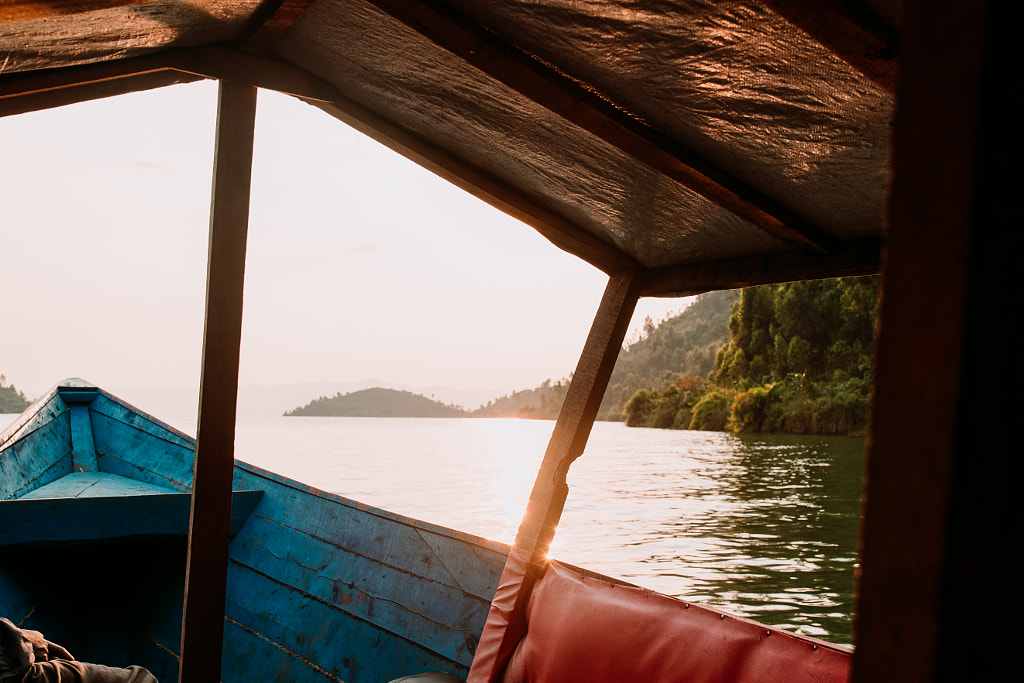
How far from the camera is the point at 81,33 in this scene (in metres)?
1.92

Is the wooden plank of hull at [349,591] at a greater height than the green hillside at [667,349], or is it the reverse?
the green hillside at [667,349]

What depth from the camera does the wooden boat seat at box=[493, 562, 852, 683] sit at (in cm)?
195

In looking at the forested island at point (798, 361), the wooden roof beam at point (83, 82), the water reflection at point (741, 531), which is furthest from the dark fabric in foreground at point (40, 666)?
the forested island at point (798, 361)

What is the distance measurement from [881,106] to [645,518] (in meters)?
13.2

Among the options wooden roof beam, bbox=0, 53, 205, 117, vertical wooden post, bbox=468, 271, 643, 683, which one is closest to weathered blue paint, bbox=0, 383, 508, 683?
vertical wooden post, bbox=468, 271, 643, 683

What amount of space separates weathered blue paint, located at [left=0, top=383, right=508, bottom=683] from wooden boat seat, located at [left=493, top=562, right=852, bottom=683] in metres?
0.43

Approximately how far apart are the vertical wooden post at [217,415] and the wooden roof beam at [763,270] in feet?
6.09

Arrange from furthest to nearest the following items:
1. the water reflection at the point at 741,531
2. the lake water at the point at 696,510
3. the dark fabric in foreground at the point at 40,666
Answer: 1. the lake water at the point at 696,510
2. the water reflection at the point at 741,531
3. the dark fabric in foreground at the point at 40,666

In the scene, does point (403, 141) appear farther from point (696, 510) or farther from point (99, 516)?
point (696, 510)

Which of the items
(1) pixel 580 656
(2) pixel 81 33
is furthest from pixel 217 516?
(2) pixel 81 33

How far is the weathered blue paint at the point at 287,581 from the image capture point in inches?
122

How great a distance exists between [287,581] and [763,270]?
2.96 m

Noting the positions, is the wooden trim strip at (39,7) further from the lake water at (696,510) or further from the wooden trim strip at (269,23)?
the lake water at (696,510)

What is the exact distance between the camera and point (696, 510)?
14.6m
